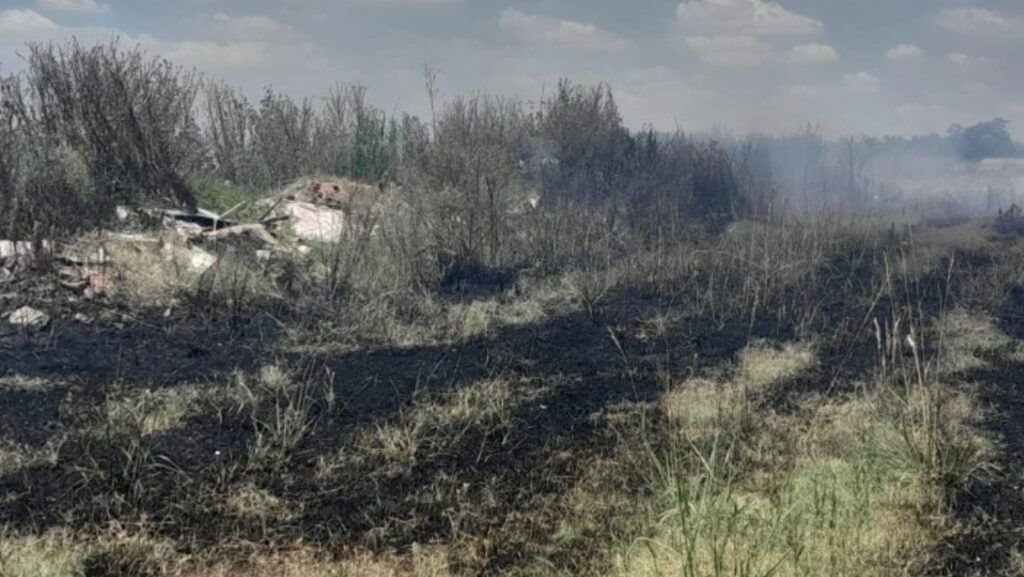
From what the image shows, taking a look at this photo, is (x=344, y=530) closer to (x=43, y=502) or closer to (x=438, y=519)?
(x=438, y=519)

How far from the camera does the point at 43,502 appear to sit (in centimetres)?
386

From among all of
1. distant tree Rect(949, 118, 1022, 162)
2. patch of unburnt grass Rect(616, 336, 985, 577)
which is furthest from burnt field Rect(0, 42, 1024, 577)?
distant tree Rect(949, 118, 1022, 162)

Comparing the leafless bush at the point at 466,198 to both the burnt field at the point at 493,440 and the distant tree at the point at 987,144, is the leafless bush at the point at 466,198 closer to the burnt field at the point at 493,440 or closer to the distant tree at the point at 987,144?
the burnt field at the point at 493,440

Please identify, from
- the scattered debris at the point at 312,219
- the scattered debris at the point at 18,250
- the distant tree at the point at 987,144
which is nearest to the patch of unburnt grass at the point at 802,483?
the scattered debris at the point at 18,250

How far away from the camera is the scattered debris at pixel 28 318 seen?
21.8 feet

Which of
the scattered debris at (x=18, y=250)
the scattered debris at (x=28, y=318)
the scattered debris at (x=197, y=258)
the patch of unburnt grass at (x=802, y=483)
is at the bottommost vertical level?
the patch of unburnt grass at (x=802, y=483)

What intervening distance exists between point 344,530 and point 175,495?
0.90 meters

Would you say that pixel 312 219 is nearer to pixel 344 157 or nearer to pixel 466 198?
pixel 466 198

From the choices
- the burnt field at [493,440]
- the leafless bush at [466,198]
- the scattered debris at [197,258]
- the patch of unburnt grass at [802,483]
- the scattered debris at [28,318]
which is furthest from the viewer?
the leafless bush at [466,198]

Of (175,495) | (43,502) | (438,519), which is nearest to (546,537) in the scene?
(438,519)

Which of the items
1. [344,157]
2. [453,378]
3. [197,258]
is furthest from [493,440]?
[344,157]

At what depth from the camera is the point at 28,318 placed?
6.71 m

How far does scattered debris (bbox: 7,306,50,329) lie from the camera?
21.8 ft

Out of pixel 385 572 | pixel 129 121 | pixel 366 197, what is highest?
pixel 129 121
